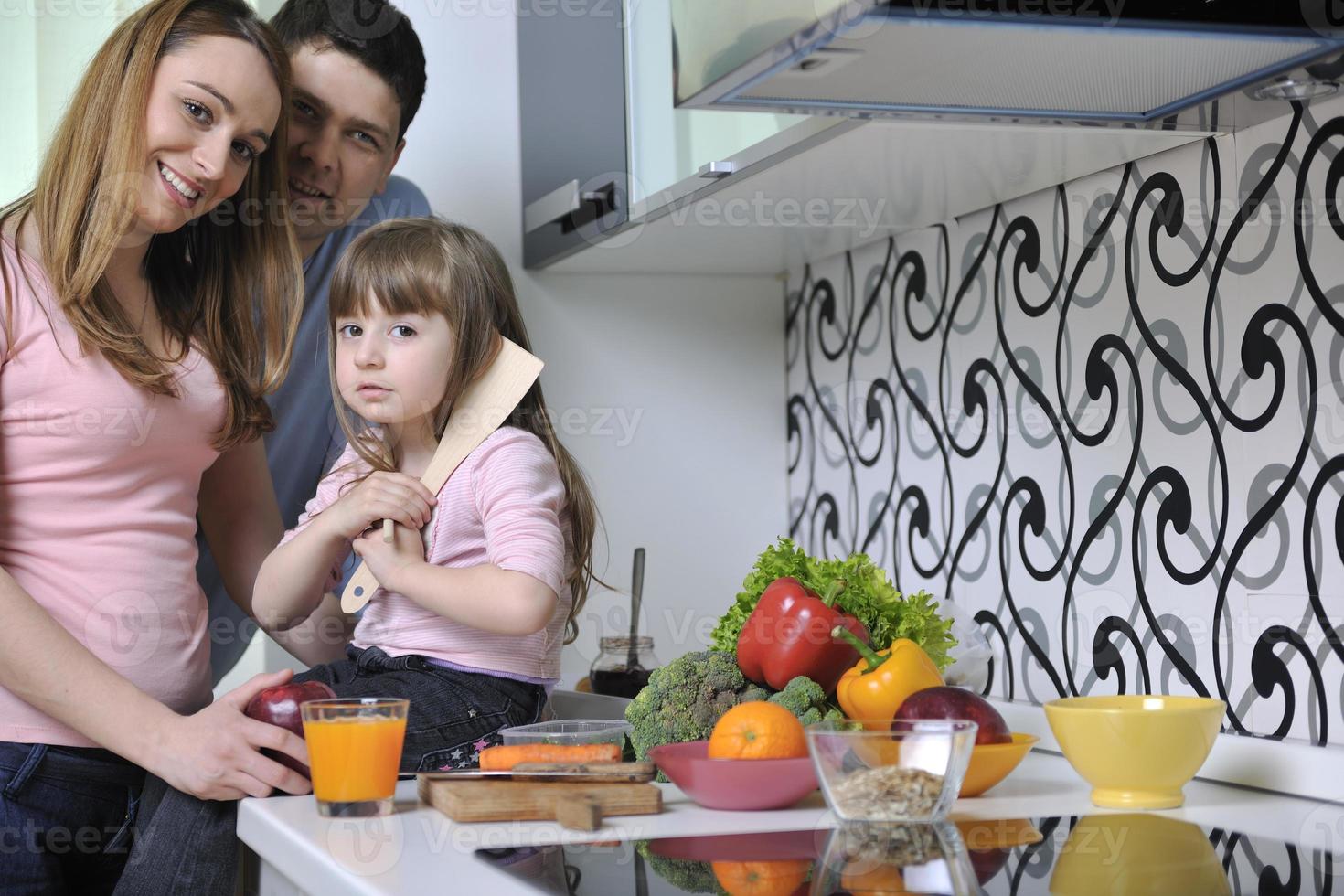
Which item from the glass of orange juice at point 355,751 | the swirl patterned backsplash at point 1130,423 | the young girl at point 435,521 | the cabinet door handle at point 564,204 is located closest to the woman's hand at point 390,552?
the young girl at point 435,521

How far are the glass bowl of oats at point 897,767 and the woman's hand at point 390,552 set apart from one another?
45 centimetres

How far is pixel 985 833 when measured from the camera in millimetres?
952

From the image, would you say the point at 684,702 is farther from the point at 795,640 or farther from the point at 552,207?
the point at 552,207

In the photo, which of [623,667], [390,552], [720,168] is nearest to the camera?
[390,552]

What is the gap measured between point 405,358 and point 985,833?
26.5 inches

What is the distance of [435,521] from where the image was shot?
49.5 inches

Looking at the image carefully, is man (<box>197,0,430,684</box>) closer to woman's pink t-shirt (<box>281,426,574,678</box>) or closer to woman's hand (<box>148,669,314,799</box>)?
woman's pink t-shirt (<box>281,426,574,678</box>)

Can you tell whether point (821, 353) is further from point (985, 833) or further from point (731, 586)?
point (985, 833)

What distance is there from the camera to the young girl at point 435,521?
3.90ft

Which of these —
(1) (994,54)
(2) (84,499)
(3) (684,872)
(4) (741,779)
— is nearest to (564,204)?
(2) (84,499)

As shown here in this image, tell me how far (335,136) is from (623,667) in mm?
721

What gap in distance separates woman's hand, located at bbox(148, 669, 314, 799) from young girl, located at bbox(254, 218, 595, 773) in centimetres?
11

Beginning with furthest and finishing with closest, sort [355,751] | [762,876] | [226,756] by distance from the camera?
1. [226,756]
2. [355,751]
3. [762,876]

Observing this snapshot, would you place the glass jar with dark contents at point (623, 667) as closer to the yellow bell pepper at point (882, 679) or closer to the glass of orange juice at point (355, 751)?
the yellow bell pepper at point (882, 679)
